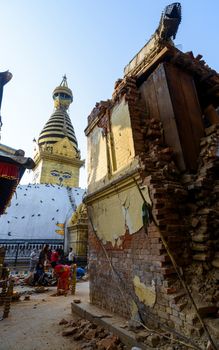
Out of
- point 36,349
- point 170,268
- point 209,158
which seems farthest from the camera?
point 209,158

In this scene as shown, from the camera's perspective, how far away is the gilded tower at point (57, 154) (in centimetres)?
3231

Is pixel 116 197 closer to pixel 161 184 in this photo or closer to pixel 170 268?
pixel 161 184

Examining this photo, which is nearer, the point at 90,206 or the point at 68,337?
the point at 68,337

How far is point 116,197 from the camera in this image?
496 centimetres

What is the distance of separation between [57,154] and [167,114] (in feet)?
98.4

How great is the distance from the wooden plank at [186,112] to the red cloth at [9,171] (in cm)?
396

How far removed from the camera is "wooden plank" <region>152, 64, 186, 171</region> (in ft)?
14.3

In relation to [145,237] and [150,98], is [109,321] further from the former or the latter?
[150,98]

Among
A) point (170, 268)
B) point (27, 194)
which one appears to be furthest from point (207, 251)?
point (27, 194)

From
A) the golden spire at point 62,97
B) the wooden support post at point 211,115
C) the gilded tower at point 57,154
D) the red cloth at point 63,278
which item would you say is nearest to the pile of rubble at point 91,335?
the red cloth at point 63,278

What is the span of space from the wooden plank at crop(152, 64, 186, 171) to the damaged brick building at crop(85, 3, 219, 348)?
0.02m

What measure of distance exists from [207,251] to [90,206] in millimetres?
3543

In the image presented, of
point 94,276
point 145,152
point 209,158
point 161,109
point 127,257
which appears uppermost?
point 161,109

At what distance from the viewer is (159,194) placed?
373 centimetres
